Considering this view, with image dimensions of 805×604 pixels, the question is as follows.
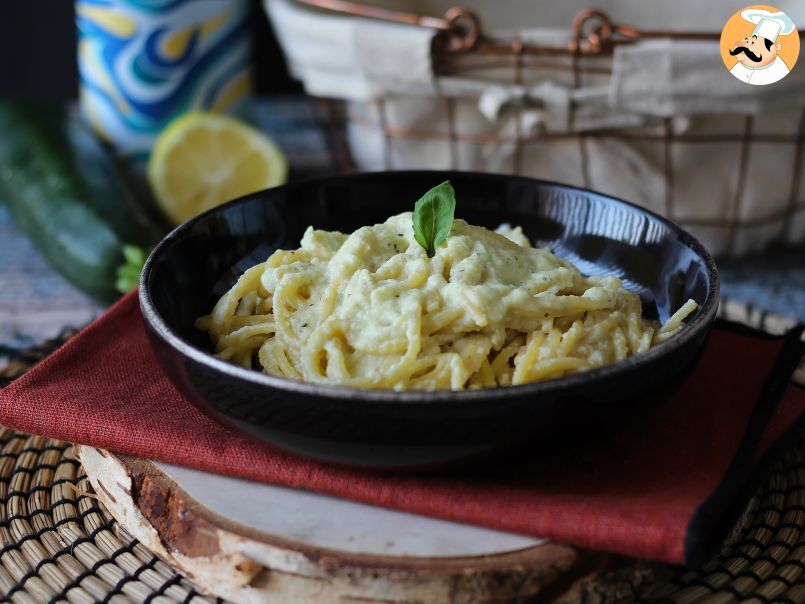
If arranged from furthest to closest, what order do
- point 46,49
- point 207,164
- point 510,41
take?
point 46,49
point 207,164
point 510,41

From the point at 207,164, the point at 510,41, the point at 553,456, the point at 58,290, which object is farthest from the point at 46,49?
the point at 553,456

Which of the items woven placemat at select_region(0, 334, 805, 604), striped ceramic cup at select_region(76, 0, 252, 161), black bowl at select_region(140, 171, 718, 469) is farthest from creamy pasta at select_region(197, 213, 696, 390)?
striped ceramic cup at select_region(76, 0, 252, 161)

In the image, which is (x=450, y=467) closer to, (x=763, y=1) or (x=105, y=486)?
(x=105, y=486)

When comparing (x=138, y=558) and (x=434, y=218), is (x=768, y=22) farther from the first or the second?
(x=138, y=558)

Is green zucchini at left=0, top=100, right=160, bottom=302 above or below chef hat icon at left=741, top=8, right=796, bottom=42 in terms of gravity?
below

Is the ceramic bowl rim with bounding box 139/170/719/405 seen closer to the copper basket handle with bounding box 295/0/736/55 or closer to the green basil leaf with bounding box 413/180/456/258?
the green basil leaf with bounding box 413/180/456/258
